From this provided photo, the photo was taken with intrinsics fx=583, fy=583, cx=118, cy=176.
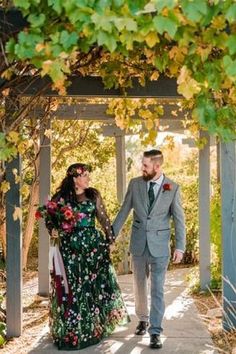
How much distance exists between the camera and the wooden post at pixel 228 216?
5.11 meters

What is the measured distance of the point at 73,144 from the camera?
8.32m

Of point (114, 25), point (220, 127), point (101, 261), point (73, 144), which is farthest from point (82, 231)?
point (73, 144)

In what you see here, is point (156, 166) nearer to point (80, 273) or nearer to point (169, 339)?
point (80, 273)

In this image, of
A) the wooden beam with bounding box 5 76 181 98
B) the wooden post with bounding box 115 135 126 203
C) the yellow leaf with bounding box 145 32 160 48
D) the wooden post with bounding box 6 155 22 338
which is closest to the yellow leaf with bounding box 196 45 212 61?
the yellow leaf with bounding box 145 32 160 48

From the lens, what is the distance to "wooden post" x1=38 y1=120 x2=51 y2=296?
6.91 metres

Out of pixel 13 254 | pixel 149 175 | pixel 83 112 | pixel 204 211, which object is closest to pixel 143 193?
pixel 149 175

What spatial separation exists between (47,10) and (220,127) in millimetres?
913

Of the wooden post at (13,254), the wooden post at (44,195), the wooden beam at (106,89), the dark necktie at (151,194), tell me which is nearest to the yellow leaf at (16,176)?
the wooden post at (13,254)

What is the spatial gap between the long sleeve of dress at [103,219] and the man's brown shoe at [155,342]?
883 millimetres

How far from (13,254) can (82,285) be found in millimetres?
694

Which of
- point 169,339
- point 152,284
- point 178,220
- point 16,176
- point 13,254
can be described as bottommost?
point 169,339

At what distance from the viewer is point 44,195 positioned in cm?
689

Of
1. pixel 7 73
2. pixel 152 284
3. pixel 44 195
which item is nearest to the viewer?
pixel 7 73

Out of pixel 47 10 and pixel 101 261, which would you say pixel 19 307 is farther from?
pixel 47 10
